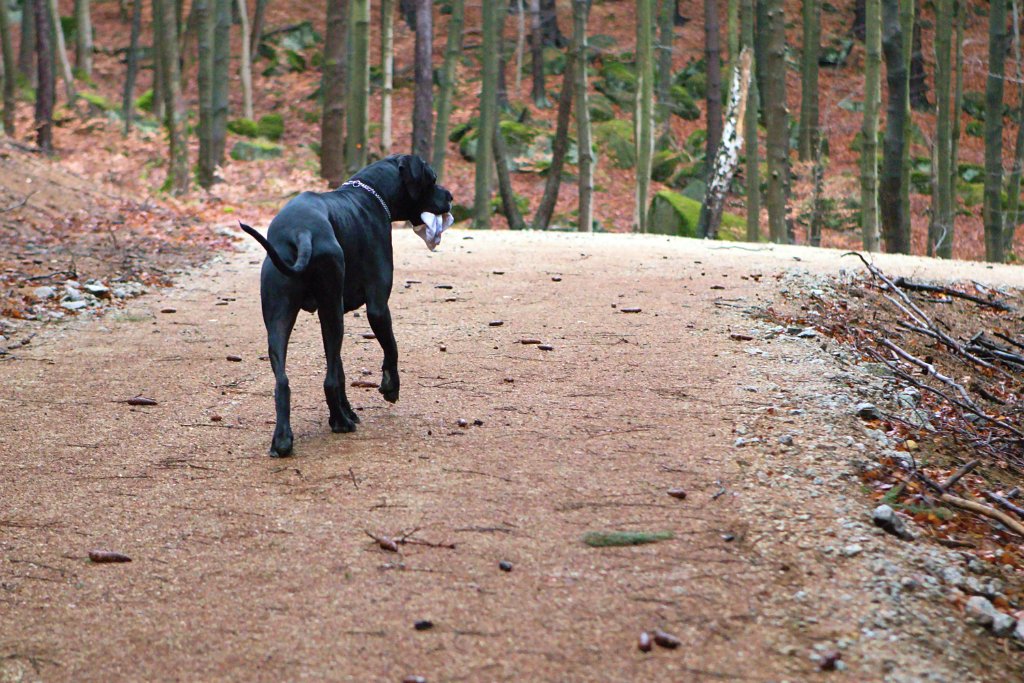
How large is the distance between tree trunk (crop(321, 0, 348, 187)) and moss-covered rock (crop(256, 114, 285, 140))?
9962mm

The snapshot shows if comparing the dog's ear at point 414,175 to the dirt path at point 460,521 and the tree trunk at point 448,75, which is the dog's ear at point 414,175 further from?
the tree trunk at point 448,75

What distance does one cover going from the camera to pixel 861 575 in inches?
139

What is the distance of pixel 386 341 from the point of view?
18.3 ft

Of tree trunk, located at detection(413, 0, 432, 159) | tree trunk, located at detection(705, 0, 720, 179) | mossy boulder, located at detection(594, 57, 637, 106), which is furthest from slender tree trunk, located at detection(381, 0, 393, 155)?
mossy boulder, located at detection(594, 57, 637, 106)

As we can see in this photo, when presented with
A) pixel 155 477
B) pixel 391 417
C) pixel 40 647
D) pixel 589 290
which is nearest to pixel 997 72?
pixel 589 290

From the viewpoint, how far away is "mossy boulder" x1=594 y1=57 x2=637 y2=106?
3288cm

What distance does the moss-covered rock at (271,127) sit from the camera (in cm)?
3015

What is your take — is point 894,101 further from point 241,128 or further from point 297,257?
point 241,128

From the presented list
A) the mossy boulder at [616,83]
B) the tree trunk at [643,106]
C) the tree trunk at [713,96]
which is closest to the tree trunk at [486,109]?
the tree trunk at [643,106]

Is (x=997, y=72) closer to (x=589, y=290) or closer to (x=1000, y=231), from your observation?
(x=1000, y=231)

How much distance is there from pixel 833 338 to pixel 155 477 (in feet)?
16.5

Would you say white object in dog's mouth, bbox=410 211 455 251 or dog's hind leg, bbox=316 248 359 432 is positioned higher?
white object in dog's mouth, bbox=410 211 455 251

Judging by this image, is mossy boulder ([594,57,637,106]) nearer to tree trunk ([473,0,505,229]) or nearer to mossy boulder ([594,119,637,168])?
mossy boulder ([594,119,637,168])

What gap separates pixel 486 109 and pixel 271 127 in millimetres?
14144
